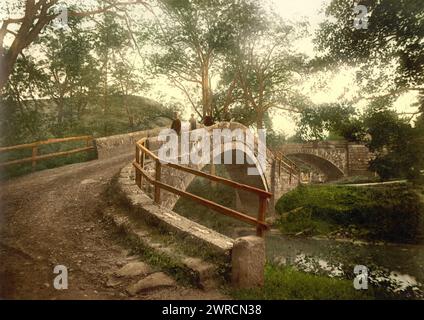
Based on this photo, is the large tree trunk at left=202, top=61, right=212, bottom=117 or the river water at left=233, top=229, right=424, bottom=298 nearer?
the river water at left=233, top=229, right=424, bottom=298

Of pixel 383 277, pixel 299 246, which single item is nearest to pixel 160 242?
pixel 383 277

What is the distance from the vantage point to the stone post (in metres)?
3.78

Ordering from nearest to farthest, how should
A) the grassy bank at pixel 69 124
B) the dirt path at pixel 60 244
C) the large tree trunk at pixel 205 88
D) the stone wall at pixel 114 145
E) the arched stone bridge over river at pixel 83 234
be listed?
the dirt path at pixel 60 244, the arched stone bridge over river at pixel 83 234, the grassy bank at pixel 69 124, the stone wall at pixel 114 145, the large tree trunk at pixel 205 88

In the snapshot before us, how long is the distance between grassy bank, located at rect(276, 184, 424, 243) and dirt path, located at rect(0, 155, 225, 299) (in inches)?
532

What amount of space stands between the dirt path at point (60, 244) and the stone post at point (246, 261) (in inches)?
13.2

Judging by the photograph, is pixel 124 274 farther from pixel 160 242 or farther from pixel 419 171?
pixel 419 171

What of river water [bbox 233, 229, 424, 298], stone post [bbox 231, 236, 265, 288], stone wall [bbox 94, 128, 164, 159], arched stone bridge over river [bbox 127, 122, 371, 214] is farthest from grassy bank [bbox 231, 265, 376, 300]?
stone wall [bbox 94, 128, 164, 159]

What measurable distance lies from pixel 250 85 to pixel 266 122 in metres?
4.04

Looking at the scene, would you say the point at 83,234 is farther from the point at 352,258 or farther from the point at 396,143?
the point at 352,258

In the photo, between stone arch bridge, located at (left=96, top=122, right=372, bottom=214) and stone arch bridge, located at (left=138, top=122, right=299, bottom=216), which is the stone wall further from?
stone arch bridge, located at (left=138, top=122, right=299, bottom=216)

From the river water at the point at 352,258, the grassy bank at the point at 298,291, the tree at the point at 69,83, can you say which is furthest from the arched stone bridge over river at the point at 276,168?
the tree at the point at 69,83

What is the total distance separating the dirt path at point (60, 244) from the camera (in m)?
3.58

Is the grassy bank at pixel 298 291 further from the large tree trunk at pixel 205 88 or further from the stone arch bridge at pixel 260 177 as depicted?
the large tree trunk at pixel 205 88

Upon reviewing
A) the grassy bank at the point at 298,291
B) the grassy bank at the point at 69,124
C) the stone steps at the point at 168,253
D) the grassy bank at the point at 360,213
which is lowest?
the grassy bank at the point at 360,213
